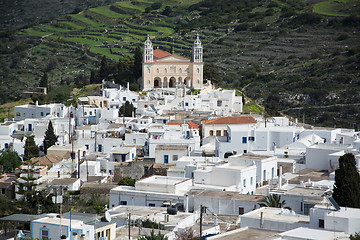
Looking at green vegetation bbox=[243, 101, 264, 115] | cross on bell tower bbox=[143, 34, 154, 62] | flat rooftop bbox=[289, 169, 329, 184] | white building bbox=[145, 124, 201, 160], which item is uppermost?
cross on bell tower bbox=[143, 34, 154, 62]

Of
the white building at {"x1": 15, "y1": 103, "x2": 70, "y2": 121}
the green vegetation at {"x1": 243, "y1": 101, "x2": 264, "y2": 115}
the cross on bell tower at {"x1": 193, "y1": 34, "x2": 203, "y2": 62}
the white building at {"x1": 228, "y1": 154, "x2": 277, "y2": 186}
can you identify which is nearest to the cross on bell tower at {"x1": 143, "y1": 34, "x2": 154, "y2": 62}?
the cross on bell tower at {"x1": 193, "y1": 34, "x2": 203, "y2": 62}

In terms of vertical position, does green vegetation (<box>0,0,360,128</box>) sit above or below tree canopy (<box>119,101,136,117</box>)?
above

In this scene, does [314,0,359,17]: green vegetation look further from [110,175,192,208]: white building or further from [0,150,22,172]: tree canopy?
[110,175,192,208]: white building

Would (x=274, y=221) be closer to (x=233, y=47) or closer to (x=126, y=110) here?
(x=126, y=110)

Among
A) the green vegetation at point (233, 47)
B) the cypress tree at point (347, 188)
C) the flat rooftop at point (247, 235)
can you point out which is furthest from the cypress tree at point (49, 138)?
the flat rooftop at point (247, 235)

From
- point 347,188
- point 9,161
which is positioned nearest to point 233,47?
point 9,161

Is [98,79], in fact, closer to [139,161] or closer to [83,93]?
[83,93]
